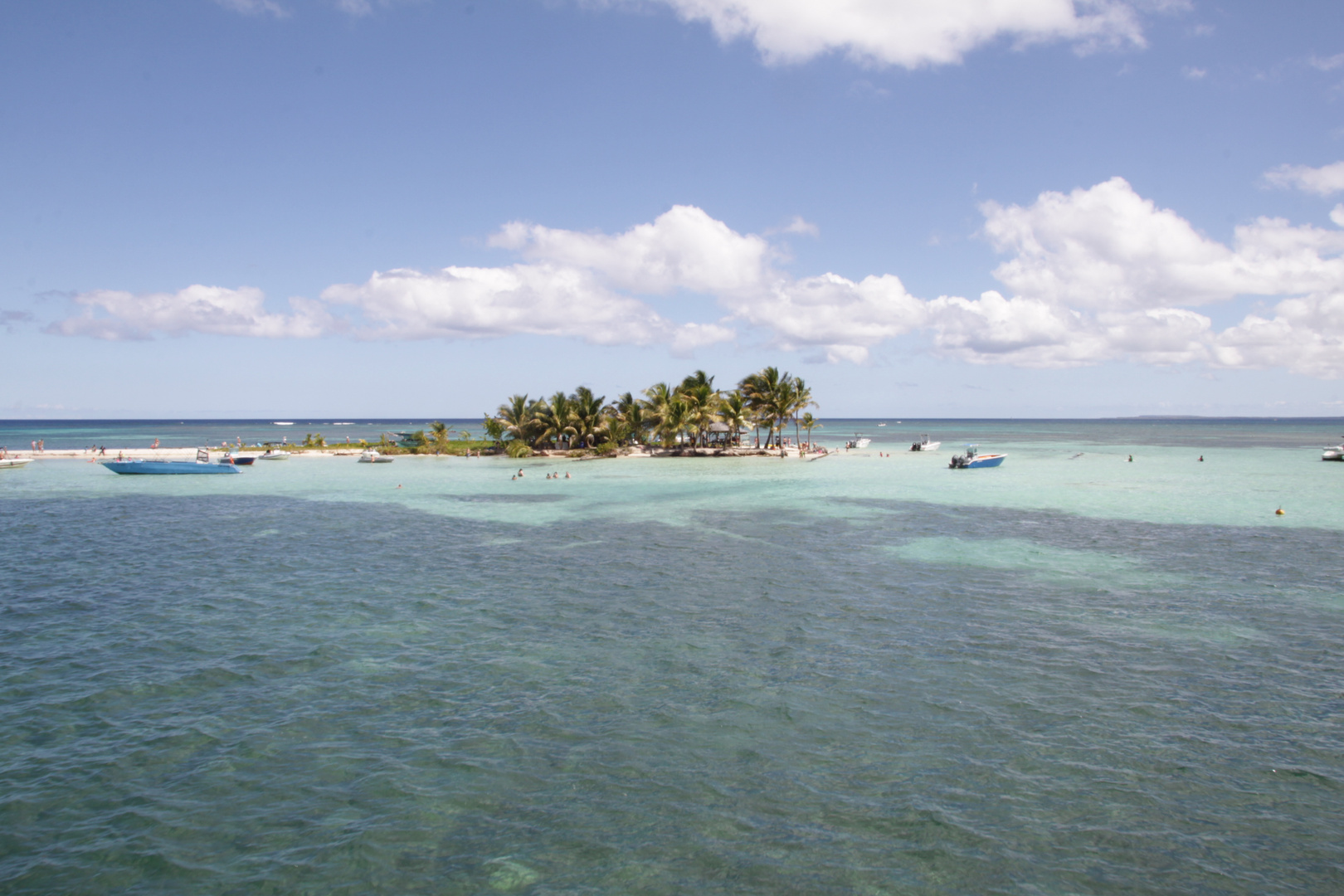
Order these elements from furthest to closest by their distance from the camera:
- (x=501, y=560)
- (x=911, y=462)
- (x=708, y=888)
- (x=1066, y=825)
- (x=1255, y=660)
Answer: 1. (x=911, y=462)
2. (x=501, y=560)
3. (x=1255, y=660)
4. (x=1066, y=825)
5. (x=708, y=888)

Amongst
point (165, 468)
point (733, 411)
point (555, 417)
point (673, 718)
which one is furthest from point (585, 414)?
point (673, 718)

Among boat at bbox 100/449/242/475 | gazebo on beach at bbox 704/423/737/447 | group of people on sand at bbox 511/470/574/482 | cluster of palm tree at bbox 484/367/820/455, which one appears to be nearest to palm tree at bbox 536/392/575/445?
cluster of palm tree at bbox 484/367/820/455

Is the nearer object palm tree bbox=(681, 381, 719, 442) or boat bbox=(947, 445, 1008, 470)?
boat bbox=(947, 445, 1008, 470)

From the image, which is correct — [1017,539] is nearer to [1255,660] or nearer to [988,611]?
[988,611]

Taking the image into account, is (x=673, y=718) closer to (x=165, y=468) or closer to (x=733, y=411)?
(x=165, y=468)

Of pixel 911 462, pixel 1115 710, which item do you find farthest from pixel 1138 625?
pixel 911 462

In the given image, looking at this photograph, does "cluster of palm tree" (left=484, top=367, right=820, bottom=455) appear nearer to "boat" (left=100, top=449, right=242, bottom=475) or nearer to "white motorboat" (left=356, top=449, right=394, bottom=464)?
"white motorboat" (left=356, top=449, right=394, bottom=464)
